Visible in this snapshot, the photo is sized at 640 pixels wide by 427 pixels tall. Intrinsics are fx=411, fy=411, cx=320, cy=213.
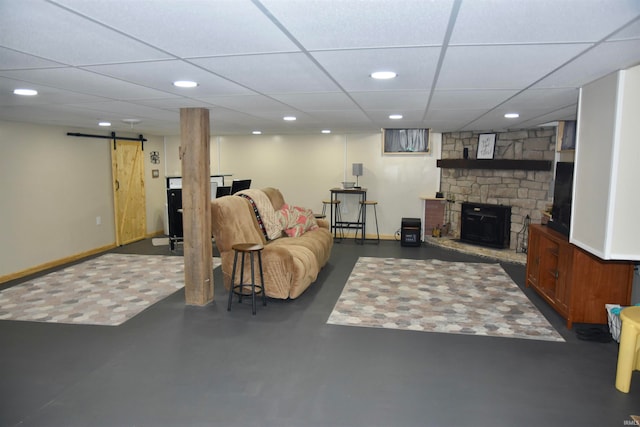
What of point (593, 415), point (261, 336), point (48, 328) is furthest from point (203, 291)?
point (593, 415)

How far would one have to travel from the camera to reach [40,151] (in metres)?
6.04

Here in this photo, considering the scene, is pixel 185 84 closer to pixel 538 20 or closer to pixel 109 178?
pixel 538 20

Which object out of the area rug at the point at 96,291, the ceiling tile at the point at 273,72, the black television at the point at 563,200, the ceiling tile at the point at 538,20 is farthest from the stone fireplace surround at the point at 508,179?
the ceiling tile at the point at 538,20

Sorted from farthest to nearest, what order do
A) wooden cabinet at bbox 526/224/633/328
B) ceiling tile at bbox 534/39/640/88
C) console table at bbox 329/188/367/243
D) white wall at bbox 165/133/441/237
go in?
white wall at bbox 165/133/441/237 < console table at bbox 329/188/367/243 < wooden cabinet at bbox 526/224/633/328 < ceiling tile at bbox 534/39/640/88

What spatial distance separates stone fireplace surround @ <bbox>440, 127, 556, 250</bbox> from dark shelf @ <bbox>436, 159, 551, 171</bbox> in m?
0.13

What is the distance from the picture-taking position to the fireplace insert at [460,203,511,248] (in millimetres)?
7102

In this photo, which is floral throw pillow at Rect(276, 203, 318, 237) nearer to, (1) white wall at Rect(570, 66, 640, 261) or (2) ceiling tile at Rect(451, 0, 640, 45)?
(1) white wall at Rect(570, 66, 640, 261)

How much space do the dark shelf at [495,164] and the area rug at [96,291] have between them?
4.64 m

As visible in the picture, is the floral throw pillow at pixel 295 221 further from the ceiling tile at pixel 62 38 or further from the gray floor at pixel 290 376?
the ceiling tile at pixel 62 38

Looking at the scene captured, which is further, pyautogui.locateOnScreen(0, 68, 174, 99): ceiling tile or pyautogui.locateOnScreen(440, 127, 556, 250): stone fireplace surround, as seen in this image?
pyautogui.locateOnScreen(440, 127, 556, 250): stone fireplace surround

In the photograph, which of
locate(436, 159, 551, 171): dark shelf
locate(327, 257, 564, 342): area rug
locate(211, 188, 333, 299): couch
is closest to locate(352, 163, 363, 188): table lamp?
locate(436, 159, 551, 171): dark shelf

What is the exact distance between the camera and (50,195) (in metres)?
6.20

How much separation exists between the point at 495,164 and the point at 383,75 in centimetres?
520

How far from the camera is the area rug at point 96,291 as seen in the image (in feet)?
13.7
